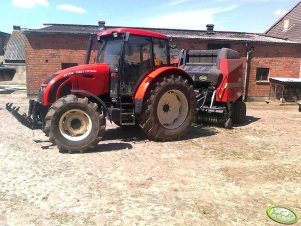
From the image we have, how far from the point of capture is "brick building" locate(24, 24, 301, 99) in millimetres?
14344

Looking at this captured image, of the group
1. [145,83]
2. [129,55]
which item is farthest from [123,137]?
[129,55]

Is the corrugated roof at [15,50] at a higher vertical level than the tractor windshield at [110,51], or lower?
higher

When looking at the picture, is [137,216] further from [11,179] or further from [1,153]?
[1,153]

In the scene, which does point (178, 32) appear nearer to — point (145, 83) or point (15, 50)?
point (145, 83)

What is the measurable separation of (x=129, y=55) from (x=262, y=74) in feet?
38.1

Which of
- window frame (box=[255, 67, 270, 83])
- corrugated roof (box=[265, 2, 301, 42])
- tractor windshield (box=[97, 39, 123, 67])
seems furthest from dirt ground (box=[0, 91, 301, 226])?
corrugated roof (box=[265, 2, 301, 42])

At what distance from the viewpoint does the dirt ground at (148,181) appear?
12.1ft

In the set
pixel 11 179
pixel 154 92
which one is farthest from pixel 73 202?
pixel 154 92

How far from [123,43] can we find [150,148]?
2184 millimetres

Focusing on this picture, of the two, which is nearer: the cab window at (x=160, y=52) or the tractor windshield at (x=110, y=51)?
the tractor windshield at (x=110, y=51)

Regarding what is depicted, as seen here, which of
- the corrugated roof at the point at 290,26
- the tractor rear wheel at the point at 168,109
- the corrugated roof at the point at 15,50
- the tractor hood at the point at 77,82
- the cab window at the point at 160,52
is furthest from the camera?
the corrugated roof at the point at 15,50

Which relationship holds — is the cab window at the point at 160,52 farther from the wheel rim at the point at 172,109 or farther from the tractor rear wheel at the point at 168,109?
the wheel rim at the point at 172,109

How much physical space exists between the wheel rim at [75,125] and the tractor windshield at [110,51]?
4.46 feet

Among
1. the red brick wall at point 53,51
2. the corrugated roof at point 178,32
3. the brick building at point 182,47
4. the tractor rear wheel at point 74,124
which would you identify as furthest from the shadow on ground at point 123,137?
the corrugated roof at point 178,32
